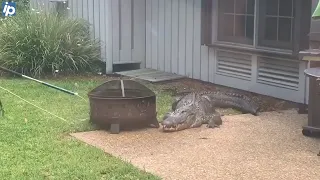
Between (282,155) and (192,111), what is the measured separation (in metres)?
1.60

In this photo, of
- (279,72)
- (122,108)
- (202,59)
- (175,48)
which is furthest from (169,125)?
(175,48)

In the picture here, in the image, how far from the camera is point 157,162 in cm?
567

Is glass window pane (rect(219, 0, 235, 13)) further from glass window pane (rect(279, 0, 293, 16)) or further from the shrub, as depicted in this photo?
the shrub

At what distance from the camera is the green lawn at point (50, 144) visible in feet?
17.4

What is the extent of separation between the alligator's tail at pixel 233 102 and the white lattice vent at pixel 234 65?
4.29 feet

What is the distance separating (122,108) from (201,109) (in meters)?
1.14

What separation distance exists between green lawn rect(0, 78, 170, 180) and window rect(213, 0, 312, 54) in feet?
5.26

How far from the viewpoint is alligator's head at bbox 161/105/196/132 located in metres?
6.90

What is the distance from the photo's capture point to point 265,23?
905 centimetres

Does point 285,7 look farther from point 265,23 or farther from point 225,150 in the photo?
point 225,150

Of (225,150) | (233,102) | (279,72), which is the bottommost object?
(225,150)

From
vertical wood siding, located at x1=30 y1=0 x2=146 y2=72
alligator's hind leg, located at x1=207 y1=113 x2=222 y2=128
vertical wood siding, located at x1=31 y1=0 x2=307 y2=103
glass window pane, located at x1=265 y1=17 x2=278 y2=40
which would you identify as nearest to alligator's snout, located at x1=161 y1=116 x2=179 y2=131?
alligator's hind leg, located at x1=207 y1=113 x2=222 y2=128

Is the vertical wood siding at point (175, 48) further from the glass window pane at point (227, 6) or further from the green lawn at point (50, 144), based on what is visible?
the green lawn at point (50, 144)

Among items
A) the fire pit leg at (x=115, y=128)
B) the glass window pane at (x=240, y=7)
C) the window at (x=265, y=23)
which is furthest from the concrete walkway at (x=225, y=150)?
the glass window pane at (x=240, y=7)
